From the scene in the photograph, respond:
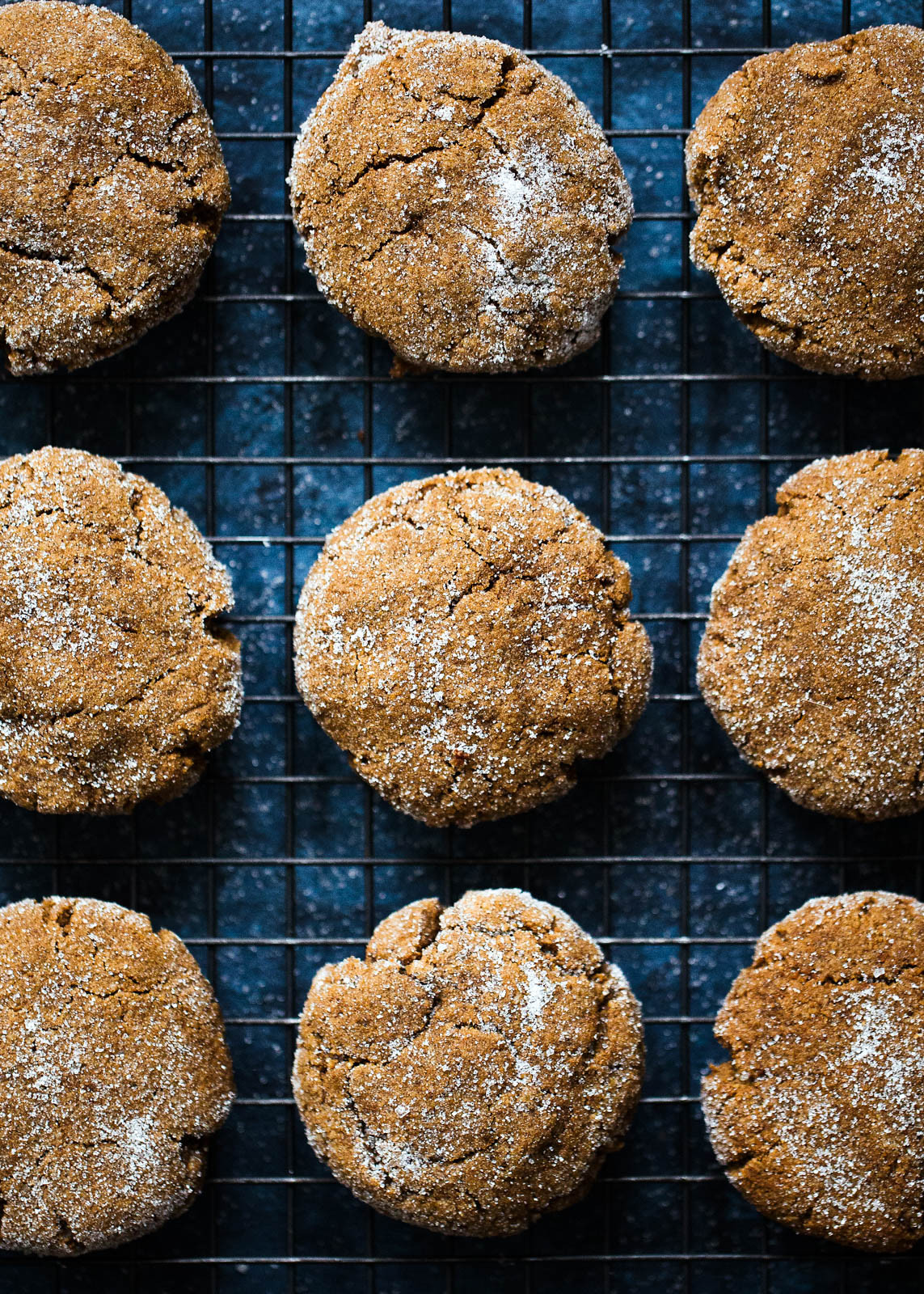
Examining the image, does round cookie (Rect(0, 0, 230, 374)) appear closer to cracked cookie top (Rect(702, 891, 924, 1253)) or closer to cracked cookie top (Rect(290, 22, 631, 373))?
cracked cookie top (Rect(290, 22, 631, 373))

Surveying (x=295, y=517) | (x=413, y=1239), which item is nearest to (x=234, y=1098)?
(x=413, y=1239)

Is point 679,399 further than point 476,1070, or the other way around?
point 679,399

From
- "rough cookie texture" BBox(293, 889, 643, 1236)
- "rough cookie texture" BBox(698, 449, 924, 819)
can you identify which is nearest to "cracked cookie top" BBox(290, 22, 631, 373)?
"rough cookie texture" BBox(698, 449, 924, 819)

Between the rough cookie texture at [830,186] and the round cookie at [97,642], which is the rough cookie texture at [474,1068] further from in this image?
the rough cookie texture at [830,186]

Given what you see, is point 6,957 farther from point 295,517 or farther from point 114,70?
point 114,70

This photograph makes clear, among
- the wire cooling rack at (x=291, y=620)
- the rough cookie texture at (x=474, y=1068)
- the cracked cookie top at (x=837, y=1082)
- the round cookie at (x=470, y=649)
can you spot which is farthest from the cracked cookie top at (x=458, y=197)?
the cracked cookie top at (x=837, y=1082)

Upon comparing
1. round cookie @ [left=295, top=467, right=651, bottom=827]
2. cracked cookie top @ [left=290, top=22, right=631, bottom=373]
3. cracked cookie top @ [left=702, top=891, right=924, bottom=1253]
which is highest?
cracked cookie top @ [left=290, top=22, right=631, bottom=373]

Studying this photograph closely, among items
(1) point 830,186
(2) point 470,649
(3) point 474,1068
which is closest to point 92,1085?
(3) point 474,1068
